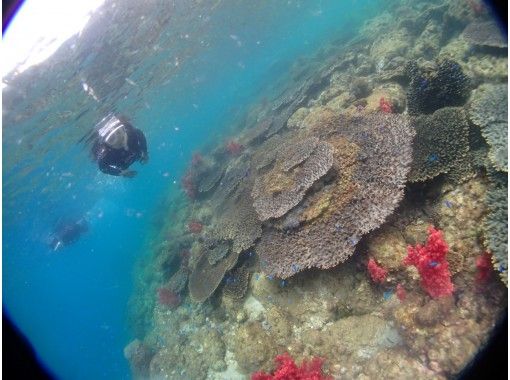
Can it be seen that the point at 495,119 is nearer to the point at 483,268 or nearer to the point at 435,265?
the point at 483,268

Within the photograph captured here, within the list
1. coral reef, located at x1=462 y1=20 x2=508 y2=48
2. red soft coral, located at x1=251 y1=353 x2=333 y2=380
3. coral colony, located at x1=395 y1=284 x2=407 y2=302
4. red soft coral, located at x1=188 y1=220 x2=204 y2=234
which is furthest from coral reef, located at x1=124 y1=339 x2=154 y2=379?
coral reef, located at x1=462 y1=20 x2=508 y2=48

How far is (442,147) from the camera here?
5383mm

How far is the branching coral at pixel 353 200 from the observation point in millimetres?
5262

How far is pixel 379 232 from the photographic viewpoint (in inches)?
216

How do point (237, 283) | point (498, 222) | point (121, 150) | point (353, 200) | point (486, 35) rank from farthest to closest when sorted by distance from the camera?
point (121, 150)
point (486, 35)
point (237, 283)
point (353, 200)
point (498, 222)

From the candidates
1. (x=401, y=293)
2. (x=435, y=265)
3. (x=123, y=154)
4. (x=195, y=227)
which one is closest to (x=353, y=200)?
(x=435, y=265)

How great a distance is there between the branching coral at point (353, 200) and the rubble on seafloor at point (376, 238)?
0.08ft

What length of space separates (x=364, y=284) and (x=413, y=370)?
149cm

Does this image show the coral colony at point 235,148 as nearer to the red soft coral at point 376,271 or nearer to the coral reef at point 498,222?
the red soft coral at point 376,271

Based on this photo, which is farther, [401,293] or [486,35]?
[486,35]

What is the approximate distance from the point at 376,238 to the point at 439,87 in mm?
3479

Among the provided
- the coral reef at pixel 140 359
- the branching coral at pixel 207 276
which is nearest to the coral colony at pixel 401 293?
the branching coral at pixel 207 276

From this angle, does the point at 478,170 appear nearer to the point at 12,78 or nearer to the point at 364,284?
the point at 364,284

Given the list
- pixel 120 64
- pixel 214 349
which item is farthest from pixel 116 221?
pixel 214 349
